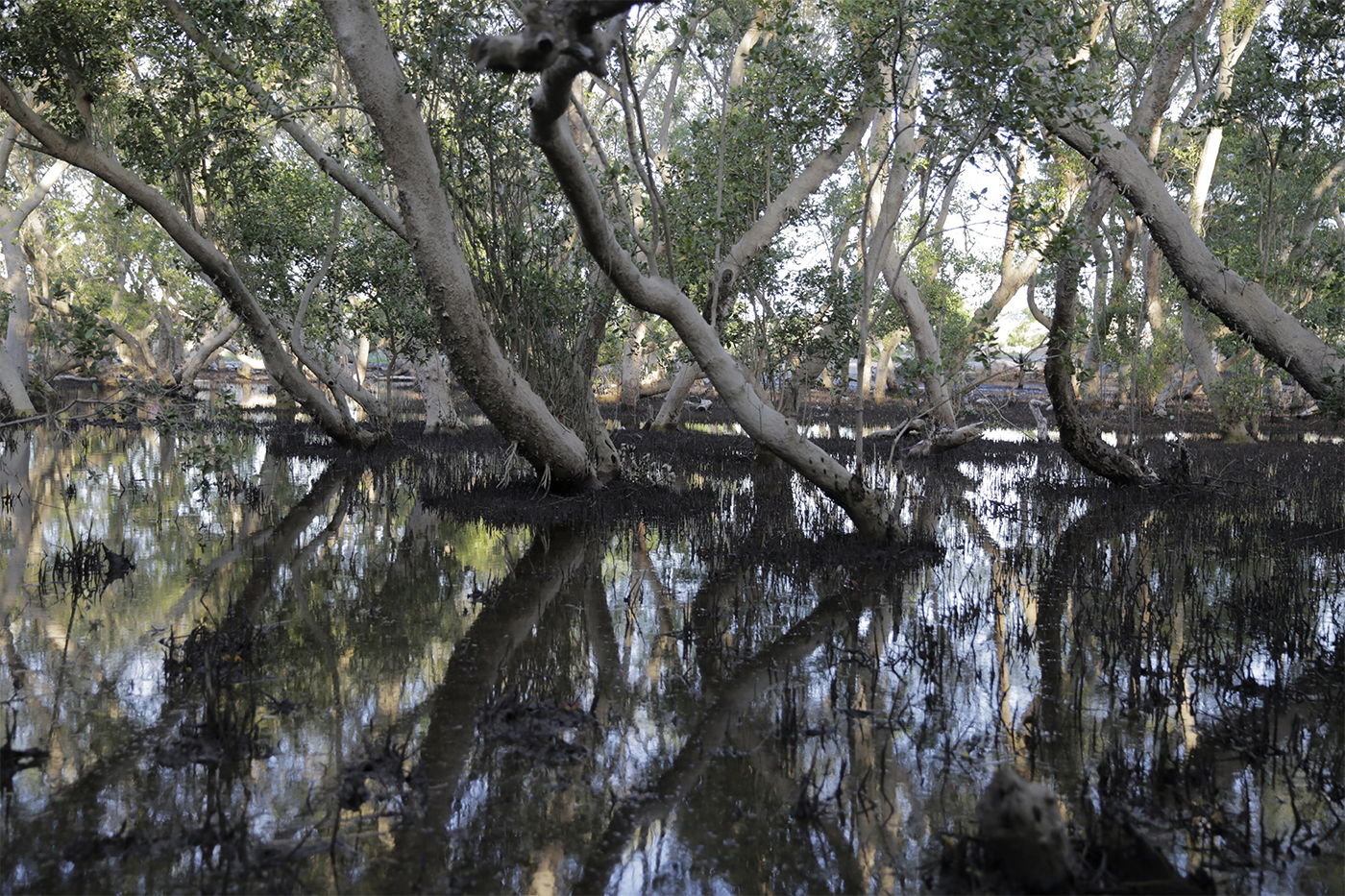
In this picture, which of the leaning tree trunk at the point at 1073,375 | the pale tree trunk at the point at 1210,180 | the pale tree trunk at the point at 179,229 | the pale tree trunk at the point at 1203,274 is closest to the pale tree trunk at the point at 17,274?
the pale tree trunk at the point at 179,229

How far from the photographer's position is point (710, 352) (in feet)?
21.7

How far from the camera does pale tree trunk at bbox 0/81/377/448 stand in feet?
28.5

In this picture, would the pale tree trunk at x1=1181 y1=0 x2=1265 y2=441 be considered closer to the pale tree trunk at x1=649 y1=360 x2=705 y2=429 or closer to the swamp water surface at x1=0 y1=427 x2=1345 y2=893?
the swamp water surface at x1=0 y1=427 x2=1345 y2=893

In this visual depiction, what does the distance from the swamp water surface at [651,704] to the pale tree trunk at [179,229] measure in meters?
3.06

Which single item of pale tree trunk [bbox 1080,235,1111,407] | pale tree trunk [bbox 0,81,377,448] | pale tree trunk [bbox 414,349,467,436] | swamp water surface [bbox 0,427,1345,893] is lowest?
swamp water surface [bbox 0,427,1345,893]

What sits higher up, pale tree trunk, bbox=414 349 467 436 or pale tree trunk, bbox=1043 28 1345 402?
pale tree trunk, bbox=1043 28 1345 402

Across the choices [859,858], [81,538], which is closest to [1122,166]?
[859,858]

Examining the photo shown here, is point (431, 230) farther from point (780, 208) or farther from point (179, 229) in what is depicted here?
point (179, 229)

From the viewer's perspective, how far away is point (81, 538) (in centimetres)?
691

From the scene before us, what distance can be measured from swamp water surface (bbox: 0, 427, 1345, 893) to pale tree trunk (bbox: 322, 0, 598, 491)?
A: 1.07 metres

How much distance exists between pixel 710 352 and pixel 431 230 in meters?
2.29

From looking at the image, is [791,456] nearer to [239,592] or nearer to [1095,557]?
[1095,557]

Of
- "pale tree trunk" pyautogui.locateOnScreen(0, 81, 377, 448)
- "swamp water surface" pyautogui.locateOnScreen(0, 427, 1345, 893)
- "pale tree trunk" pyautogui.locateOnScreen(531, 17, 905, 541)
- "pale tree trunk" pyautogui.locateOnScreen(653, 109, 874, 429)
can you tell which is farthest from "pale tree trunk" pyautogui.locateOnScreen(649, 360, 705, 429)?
"pale tree trunk" pyautogui.locateOnScreen(531, 17, 905, 541)

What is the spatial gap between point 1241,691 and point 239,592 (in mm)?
5194
